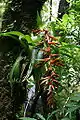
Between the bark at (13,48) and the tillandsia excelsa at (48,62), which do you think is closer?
the tillandsia excelsa at (48,62)

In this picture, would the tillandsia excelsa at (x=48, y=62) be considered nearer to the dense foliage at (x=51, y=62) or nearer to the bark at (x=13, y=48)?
the dense foliage at (x=51, y=62)

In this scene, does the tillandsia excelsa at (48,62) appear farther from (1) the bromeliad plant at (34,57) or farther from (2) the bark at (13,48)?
(2) the bark at (13,48)

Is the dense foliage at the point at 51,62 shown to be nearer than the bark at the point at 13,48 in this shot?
Yes

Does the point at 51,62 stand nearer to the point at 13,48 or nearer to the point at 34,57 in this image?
the point at 34,57

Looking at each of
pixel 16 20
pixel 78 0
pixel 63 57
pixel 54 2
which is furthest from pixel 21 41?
pixel 54 2

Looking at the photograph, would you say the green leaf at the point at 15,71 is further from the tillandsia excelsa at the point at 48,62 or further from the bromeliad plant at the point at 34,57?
the tillandsia excelsa at the point at 48,62

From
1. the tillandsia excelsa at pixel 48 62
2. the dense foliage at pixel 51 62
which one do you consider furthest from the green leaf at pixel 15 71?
the tillandsia excelsa at pixel 48 62

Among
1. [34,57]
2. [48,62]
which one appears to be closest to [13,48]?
[34,57]

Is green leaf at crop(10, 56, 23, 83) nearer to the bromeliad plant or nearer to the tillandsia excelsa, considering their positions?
the bromeliad plant

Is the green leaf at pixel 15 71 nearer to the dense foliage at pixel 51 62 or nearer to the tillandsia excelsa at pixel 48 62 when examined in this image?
the dense foliage at pixel 51 62

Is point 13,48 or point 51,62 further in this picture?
point 13,48

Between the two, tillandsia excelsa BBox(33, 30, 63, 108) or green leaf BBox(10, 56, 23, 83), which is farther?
green leaf BBox(10, 56, 23, 83)

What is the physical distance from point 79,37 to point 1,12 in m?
0.54

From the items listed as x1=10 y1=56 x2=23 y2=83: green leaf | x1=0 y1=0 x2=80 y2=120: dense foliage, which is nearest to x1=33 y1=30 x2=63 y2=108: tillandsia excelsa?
x1=0 y1=0 x2=80 y2=120: dense foliage
